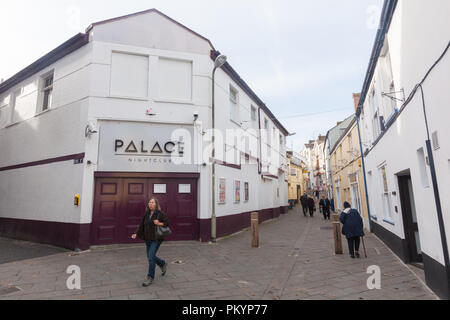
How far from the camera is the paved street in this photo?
4809mm

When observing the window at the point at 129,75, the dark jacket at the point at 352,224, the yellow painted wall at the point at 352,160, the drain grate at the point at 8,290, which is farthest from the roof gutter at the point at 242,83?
the drain grate at the point at 8,290

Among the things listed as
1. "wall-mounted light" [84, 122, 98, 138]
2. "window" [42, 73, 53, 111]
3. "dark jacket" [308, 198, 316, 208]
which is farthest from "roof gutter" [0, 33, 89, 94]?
"dark jacket" [308, 198, 316, 208]

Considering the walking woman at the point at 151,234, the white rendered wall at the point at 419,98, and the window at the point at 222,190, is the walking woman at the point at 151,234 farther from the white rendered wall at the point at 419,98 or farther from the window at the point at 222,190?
the window at the point at 222,190

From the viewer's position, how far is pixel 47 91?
11.6m

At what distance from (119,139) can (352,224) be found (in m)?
8.00

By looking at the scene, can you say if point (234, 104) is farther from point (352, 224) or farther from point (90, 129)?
point (352, 224)

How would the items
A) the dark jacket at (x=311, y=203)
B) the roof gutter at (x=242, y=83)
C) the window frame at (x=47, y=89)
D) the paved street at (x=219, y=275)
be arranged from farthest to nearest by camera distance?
the dark jacket at (x=311, y=203) < the roof gutter at (x=242, y=83) < the window frame at (x=47, y=89) < the paved street at (x=219, y=275)

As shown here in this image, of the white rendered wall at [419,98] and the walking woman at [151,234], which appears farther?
the walking woman at [151,234]

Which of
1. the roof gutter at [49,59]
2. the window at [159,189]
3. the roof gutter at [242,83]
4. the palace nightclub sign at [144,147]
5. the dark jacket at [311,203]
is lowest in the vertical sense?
the dark jacket at [311,203]

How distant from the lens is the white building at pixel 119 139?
916cm

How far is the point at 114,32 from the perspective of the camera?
9914 millimetres

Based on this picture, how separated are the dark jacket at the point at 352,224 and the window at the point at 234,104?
7.38 metres

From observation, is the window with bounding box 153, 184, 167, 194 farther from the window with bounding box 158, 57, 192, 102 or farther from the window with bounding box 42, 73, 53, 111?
the window with bounding box 42, 73, 53, 111
